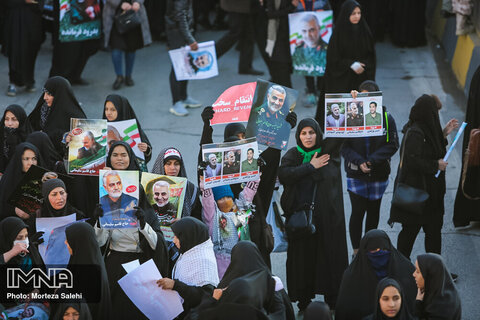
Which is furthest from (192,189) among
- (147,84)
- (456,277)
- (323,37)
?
(147,84)

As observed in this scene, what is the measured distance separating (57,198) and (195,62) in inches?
160

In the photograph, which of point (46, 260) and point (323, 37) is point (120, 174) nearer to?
point (46, 260)

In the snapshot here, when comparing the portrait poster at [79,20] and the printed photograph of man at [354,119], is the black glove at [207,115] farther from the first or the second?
the portrait poster at [79,20]

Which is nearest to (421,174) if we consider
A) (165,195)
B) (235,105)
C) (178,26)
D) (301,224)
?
(301,224)

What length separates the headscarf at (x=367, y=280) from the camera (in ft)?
17.6

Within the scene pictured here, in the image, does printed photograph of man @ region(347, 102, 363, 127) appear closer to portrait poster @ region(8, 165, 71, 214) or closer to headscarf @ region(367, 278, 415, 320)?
headscarf @ region(367, 278, 415, 320)

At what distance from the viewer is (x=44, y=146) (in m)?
6.90

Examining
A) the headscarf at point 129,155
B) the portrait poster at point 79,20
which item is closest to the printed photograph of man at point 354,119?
the headscarf at point 129,155

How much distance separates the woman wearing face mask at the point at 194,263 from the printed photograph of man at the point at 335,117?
5.89 feet

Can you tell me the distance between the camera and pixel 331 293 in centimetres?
654

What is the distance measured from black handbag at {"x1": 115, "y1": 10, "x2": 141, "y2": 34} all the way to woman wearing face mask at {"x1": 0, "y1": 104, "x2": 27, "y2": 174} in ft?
11.3

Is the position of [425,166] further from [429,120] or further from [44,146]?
[44,146]

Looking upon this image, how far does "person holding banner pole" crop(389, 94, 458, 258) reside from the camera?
650 cm

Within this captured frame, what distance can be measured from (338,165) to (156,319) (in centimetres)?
208
